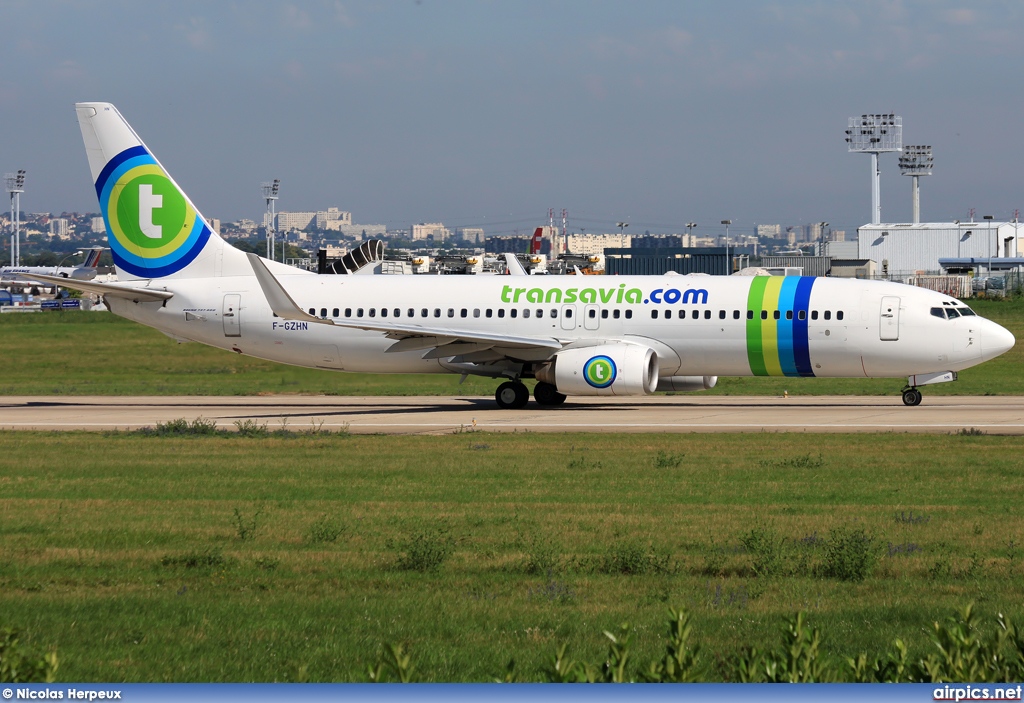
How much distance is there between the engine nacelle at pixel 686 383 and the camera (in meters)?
36.1

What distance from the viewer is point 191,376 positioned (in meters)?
52.2

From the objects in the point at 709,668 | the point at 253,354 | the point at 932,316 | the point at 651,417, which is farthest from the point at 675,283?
the point at 709,668

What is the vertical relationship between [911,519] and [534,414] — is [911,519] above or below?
above

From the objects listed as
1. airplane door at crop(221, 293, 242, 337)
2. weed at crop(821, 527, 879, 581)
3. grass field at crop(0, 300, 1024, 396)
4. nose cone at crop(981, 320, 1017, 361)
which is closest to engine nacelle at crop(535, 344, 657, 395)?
grass field at crop(0, 300, 1024, 396)

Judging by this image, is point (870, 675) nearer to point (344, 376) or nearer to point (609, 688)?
point (609, 688)

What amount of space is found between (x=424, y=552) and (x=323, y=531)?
2084mm

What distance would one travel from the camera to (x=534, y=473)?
20.6 m

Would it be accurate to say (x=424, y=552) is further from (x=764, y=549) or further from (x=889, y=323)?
(x=889, y=323)

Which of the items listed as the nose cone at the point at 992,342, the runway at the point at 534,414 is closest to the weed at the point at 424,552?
the runway at the point at 534,414

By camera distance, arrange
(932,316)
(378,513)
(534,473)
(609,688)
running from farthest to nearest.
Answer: (932,316), (534,473), (378,513), (609,688)

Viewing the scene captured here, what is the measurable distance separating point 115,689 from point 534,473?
15.4m

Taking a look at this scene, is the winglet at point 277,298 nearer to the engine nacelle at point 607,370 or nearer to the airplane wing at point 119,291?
the airplane wing at point 119,291

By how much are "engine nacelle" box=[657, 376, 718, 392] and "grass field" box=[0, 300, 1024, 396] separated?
21.2 feet

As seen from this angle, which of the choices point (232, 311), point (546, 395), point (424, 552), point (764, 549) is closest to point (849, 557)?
point (764, 549)
